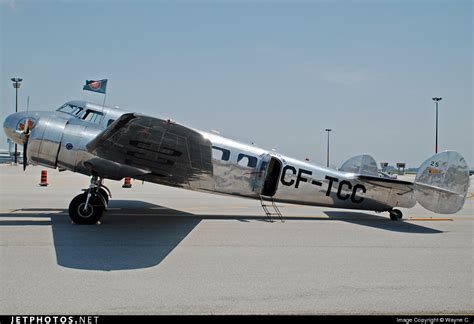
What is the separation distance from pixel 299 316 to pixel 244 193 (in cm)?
694

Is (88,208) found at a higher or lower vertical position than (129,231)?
higher

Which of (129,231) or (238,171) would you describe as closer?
(129,231)

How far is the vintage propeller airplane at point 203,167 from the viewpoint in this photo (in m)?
9.27

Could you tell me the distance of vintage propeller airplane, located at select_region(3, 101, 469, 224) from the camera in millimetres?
9273

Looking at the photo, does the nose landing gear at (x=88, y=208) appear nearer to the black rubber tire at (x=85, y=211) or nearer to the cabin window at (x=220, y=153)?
the black rubber tire at (x=85, y=211)

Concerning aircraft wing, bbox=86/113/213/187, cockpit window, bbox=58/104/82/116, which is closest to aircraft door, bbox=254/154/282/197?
aircraft wing, bbox=86/113/213/187

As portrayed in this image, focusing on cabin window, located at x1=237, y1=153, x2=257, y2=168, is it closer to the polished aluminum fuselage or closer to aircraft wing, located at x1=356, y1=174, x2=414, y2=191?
the polished aluminum fuselage

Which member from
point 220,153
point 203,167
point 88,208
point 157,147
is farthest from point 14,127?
Result: point 220,153

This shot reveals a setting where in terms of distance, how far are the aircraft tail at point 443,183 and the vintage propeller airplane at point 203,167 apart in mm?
23

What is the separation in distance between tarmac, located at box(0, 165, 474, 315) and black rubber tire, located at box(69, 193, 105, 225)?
1.13 feet

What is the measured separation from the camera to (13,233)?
864 centimetres

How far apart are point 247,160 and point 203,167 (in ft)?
5.81

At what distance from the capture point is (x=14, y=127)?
1025cm

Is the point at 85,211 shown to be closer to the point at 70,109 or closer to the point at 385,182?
the point at 70,109
